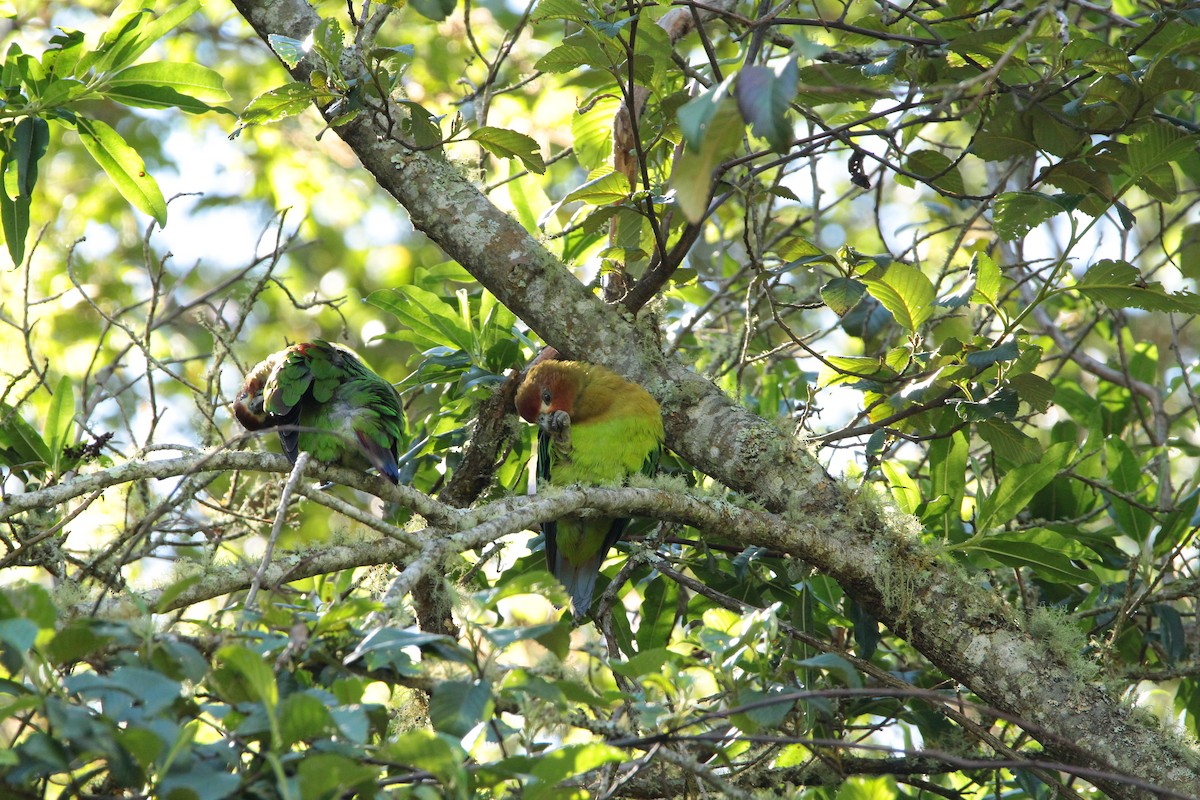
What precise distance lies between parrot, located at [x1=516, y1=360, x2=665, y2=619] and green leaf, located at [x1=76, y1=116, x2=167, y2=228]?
1440 millimetres

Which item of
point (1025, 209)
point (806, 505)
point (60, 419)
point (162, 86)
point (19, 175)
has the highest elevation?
point (162, 86)

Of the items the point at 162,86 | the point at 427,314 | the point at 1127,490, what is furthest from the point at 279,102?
the point at 1127,490

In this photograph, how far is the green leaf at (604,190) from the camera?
123 inches

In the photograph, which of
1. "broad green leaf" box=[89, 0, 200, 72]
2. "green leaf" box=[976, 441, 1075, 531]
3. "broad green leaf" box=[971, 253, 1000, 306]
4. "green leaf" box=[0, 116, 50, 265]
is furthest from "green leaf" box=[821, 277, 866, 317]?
"green leaf" box=[0, 116, 50, 265]

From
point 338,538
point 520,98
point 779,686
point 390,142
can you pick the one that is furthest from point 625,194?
point 520,98

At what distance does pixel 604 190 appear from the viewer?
3.17 metres

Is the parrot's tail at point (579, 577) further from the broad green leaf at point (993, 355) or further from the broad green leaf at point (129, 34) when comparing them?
the broad green leaf at point (129, 34)

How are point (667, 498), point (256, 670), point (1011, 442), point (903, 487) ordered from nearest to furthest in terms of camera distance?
point (256, 670) → point (667, 498) → point (1011, 442) → point (903, 487)

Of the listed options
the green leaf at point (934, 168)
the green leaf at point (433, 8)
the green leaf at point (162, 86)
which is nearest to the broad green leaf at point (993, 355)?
the green leaf at point (934, 168)

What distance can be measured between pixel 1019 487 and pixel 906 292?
746 mm

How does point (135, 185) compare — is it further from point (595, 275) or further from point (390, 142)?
point (595, 275)

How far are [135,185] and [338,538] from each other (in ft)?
5.02

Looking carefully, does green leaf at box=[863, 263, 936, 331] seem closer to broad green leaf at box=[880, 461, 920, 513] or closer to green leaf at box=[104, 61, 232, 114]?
broad green leaf at box=[880, 461, 920, 513]

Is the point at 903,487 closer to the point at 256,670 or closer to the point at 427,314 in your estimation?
the point at 427,314
